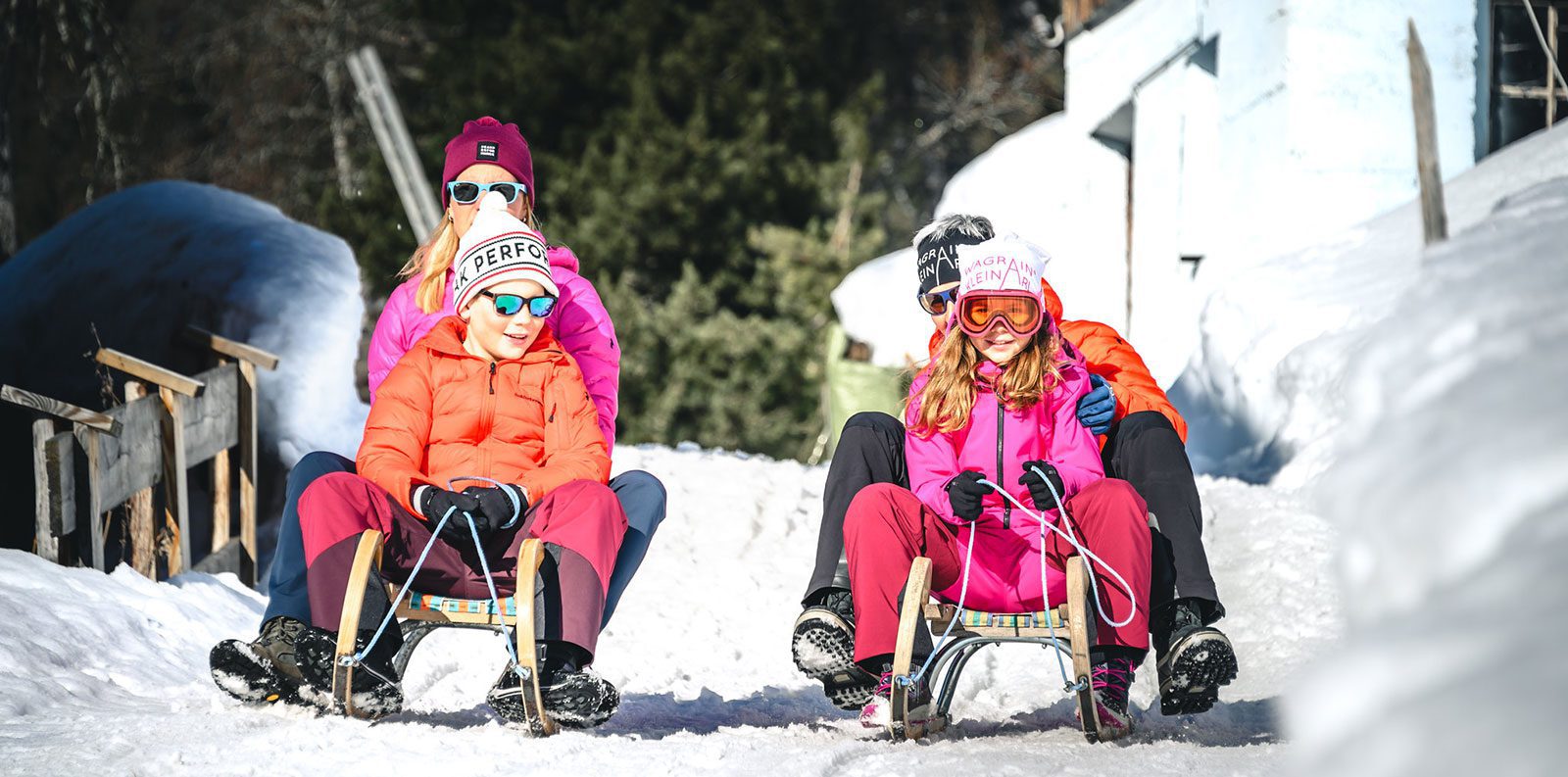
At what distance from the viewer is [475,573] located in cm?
345

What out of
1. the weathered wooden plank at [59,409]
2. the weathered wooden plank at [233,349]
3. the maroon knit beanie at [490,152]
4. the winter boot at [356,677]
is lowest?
the winter boot at [356,677]

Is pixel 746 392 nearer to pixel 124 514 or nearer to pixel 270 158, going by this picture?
pixel 270 158

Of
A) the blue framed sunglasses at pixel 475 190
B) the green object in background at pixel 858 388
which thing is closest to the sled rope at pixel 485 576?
the blue framed sunglasses at pixel 475 190

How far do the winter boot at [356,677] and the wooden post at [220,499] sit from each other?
10.4 ft

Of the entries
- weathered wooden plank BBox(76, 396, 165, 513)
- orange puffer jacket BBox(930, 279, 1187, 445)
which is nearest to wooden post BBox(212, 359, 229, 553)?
weathered wooden plank BBox(76, 396, 165, 513)

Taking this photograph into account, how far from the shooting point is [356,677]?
124 inches

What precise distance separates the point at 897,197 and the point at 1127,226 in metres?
11.5

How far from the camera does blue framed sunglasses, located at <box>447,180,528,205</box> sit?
429 centimetres

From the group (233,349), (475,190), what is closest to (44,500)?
(475,190)

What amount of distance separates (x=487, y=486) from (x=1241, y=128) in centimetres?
641

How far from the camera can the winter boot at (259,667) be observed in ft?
10.5

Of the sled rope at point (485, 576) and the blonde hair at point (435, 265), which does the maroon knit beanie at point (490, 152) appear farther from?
the sled rope at point (485, 576)

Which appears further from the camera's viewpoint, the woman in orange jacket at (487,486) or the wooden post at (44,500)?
the wooden post at (44,500)

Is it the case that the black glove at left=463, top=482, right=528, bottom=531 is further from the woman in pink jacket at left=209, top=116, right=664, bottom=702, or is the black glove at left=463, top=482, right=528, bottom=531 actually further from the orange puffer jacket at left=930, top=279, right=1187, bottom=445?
the orange puffer jacket at left=930, top=279, right=1187, bottom=445
